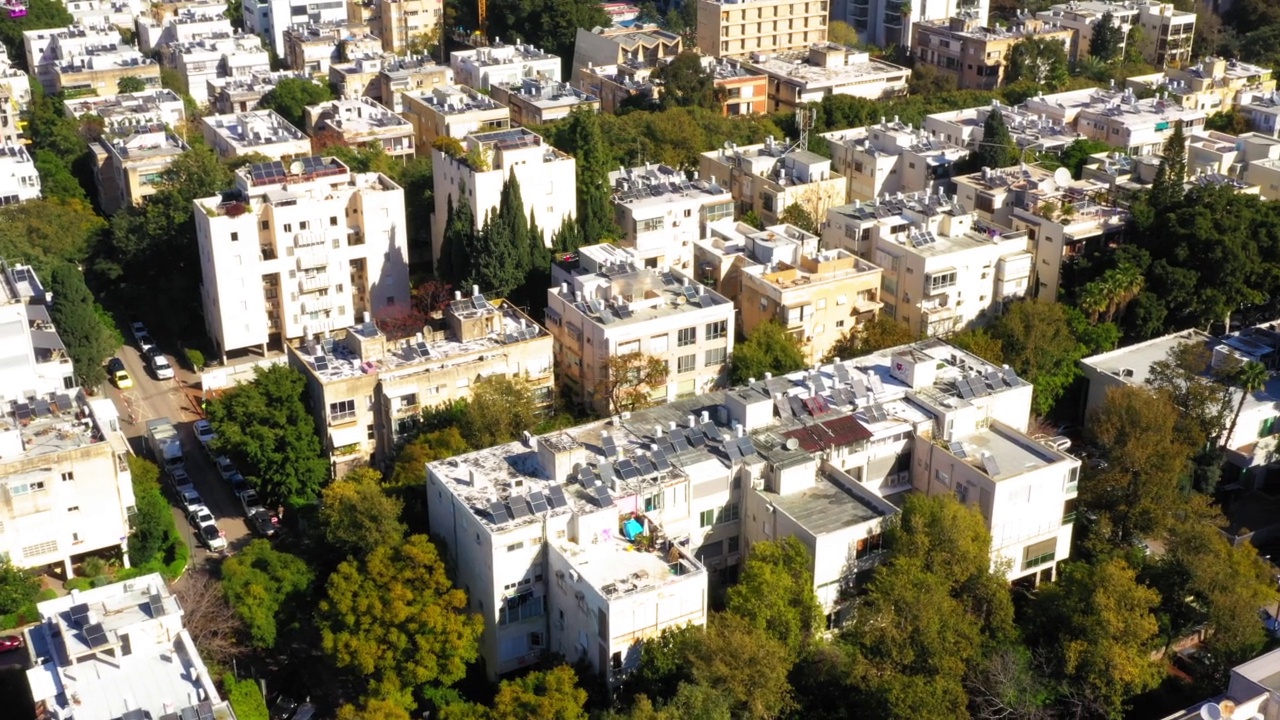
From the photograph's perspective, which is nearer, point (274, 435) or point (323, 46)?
point (274, 435)

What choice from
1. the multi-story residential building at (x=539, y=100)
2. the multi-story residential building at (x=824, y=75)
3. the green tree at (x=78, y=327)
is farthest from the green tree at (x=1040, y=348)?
the green tree at (x=78, y=327)

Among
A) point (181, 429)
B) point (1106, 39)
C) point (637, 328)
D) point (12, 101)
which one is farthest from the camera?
point (1106, 39)

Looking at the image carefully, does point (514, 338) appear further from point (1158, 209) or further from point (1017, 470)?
point (1158, 209)

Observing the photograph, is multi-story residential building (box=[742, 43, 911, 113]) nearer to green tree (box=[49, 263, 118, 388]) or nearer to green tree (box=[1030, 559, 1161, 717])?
green tree (box=[49, 263, 118, 388])

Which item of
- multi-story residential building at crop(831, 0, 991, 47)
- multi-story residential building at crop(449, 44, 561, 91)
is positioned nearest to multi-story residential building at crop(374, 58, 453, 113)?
multi-story residential building at crop(449, 44, 561, 91)

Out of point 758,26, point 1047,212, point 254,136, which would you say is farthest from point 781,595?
point 758,26

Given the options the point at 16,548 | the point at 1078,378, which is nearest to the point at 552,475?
the point at 16,548

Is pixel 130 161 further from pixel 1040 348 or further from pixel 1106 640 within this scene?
pixel 1106 640
